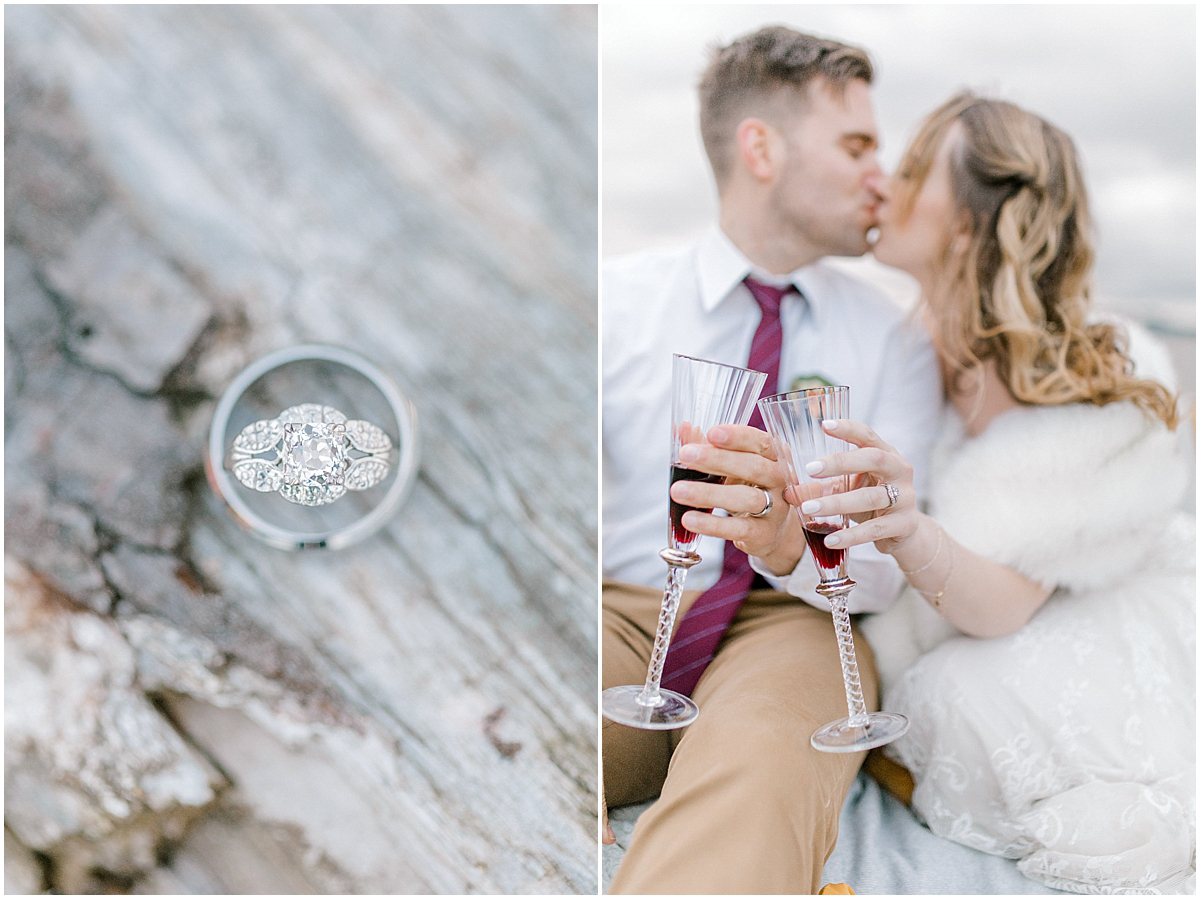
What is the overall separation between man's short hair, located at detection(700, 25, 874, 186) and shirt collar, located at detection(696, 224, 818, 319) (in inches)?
7.4

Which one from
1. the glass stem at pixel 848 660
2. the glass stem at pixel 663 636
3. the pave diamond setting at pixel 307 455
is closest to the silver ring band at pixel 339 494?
the pave diamond setting at pixel 307 455

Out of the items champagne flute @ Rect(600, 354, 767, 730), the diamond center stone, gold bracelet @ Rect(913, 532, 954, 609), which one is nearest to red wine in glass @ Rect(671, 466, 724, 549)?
champagne flute @ Rect(600, 354, 767, 730)

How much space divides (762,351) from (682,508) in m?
0.32

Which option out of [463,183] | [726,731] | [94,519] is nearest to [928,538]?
[726,731]

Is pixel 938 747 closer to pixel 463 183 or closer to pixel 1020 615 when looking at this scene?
pixel 1020 615

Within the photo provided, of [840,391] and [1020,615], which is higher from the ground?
[840,391]

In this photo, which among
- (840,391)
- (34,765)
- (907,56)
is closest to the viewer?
(840,391)

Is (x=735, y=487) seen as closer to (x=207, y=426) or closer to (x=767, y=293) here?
(x=767, y=293)

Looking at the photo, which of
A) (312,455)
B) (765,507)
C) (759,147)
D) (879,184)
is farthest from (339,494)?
(879,184)

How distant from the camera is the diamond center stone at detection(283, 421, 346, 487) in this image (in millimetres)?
1169

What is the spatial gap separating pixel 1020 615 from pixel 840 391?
0.48m

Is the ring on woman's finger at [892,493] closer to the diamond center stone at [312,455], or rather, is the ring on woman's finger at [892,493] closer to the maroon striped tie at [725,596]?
the maroon striped tie at [725,596]

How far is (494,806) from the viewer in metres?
1.20

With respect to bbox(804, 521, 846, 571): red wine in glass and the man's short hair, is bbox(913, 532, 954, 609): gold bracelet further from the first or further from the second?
the man's short hair
